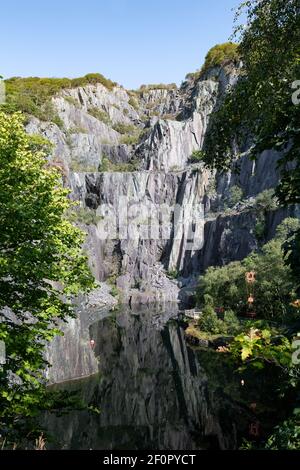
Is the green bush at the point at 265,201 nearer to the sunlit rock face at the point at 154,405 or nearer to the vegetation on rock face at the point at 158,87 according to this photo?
the sunlit rock face at the point at 154,405

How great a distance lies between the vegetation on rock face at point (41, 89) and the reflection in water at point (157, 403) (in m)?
55.9

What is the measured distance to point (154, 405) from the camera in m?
27.7

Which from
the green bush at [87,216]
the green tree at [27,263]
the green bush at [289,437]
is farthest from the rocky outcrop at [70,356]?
the green bush at [87,216]

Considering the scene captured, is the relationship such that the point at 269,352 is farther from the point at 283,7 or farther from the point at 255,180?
the point at 255,180

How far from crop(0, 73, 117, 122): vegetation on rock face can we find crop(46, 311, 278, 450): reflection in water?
55.9 m

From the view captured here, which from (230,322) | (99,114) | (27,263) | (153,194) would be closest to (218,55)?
(99,114)

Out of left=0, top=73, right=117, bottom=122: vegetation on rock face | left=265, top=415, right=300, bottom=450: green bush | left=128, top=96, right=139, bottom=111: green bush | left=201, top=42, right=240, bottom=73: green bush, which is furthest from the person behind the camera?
left=128, top=96, right=139, bottom=111: green bush

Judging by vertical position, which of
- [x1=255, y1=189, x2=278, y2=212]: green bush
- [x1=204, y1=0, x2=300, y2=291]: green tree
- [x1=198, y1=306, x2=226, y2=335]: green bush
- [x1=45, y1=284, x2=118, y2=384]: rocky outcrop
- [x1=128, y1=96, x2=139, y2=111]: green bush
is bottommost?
[x1=198, y1=306, x2=226, y2=335]: green bush

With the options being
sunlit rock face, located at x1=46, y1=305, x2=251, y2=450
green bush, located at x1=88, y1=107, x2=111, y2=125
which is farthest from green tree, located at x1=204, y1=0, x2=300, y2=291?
green bush, located at x1=88, y1=107, x2=111, y2=125

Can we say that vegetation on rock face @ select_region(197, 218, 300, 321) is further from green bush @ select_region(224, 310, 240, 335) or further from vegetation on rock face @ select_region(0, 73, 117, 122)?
vegetation on rock face @ select_region(0, 73, 117, 122)

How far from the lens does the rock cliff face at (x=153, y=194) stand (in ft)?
261

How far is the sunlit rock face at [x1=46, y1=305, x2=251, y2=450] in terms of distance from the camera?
21.6 metres

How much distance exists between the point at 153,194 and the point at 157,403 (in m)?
71.4

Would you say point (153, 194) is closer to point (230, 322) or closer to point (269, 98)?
point (230, 322)
